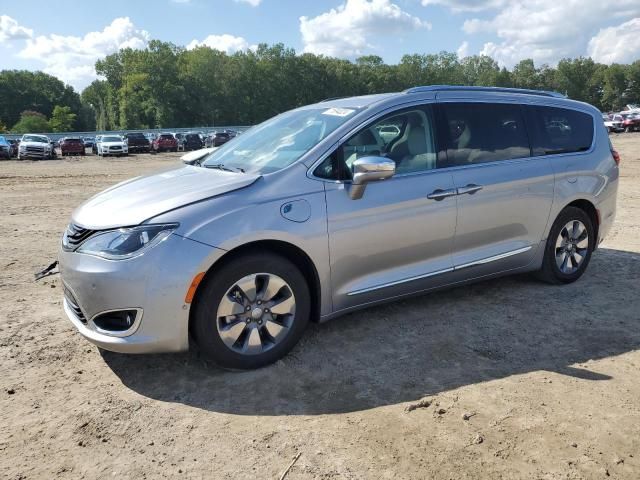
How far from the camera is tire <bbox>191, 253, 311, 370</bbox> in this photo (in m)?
3.38

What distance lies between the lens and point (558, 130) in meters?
5.13

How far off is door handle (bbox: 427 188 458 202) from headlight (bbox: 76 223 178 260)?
6.34 ft

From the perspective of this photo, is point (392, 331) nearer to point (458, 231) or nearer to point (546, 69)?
point (458, 231)

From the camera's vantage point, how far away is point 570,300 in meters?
4.89

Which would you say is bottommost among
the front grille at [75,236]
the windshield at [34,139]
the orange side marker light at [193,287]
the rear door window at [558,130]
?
the orange side marker light at [193,287]

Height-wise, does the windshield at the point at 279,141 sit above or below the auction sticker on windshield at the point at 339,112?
below

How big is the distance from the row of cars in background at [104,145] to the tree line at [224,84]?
5383 cm

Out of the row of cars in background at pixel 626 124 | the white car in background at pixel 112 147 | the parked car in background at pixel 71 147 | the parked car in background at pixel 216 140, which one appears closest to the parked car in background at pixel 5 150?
the parked car in background at pixel 71 147

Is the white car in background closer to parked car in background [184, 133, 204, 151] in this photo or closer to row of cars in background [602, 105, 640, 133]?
parked car in background [184, 133, 204, 151]

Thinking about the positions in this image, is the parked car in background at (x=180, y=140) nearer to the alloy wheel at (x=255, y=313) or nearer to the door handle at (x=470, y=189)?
the door handle at (x=470, y=189)

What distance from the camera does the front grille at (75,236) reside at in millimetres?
3488

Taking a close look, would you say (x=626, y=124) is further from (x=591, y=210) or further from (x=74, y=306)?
(x=74, y=306)

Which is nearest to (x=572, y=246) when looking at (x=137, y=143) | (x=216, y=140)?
(x=137, y=143)

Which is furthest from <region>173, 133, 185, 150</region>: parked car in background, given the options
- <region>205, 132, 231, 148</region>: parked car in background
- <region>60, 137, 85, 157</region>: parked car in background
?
<region>60, 137, 85, 157</region>: parked car in background
